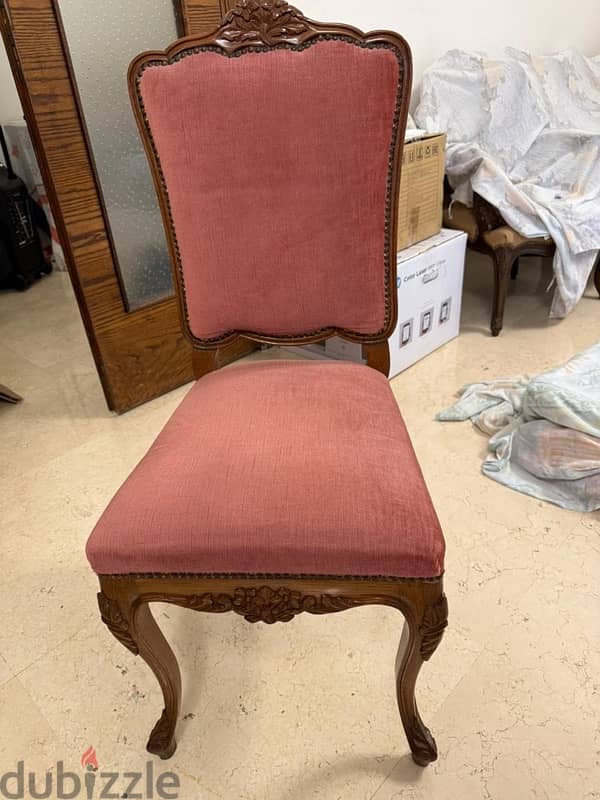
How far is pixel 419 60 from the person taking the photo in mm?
2592

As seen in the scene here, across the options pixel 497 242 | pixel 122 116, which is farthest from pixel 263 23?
pixel 497 242

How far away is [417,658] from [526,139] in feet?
7.83

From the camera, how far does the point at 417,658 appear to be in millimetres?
873

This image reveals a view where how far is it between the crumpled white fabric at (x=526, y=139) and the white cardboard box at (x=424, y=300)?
30cm

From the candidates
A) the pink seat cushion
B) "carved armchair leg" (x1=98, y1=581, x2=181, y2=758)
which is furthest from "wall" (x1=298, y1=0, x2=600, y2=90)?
"carved armchair leg" (x1=98, y1=581, x2=181, y2=758)

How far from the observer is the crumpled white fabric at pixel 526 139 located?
7.43 ft

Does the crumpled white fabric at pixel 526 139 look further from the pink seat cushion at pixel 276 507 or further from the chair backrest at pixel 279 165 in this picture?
the pink seat cushion at pixel 276 507

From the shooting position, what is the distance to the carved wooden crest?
0.96 meters

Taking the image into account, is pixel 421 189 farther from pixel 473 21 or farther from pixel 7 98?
pixel 7 98

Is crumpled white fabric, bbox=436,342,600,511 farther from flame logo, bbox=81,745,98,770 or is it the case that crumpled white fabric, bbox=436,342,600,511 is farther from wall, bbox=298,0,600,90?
wall, bbox=298,0,600,90

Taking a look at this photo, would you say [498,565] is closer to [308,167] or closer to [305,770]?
[305,770]

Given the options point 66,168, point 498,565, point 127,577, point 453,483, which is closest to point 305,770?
point 127,577

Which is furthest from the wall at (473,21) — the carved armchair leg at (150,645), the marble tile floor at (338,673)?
the carved armchair leg at (150,645)

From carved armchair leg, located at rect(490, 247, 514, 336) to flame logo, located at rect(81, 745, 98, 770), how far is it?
1.95m
